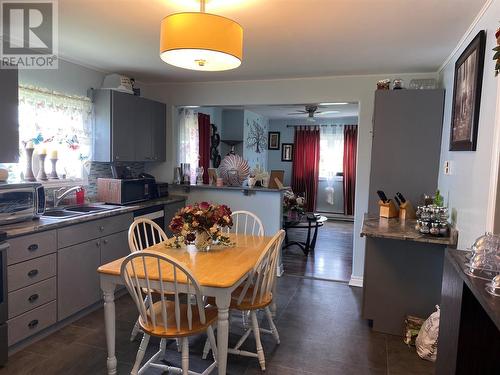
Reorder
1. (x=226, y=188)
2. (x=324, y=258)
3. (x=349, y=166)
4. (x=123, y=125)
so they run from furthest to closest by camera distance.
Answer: (x=349, y=166) → (x=324, y=258) → (x=226, y=188) → (x=123, y=125)

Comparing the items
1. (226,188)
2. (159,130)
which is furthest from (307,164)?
(159,130)

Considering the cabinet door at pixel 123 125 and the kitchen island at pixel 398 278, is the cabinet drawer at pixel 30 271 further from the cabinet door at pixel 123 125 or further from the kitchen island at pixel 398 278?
the kitchen island at pixel 398 278

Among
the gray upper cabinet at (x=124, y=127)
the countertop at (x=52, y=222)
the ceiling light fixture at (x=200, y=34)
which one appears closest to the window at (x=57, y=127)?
the gray upper cabinet at (x=124, y=127)

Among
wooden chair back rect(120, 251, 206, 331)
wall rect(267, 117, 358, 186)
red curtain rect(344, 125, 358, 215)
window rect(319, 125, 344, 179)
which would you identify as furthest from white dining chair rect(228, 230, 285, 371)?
wall rect(267, 117, 358, 186)

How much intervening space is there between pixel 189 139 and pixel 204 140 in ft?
2.03

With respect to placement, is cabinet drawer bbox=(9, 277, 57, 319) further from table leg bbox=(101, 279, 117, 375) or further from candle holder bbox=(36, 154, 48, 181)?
candle holder bbox=(36, 154, 48, 181)

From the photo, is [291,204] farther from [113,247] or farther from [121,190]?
[113,247]

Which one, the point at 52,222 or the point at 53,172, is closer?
the point at 52,222

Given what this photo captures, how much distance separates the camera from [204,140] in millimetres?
6031

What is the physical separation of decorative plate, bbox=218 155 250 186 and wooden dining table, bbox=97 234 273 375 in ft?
6.25

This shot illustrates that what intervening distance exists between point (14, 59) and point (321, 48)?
2629 mm

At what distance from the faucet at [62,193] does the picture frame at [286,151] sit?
5.64 meters

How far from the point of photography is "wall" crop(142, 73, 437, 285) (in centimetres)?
388

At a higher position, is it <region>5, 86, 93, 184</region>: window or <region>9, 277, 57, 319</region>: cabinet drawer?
<region>5, 86, 93, 184</region>: window
